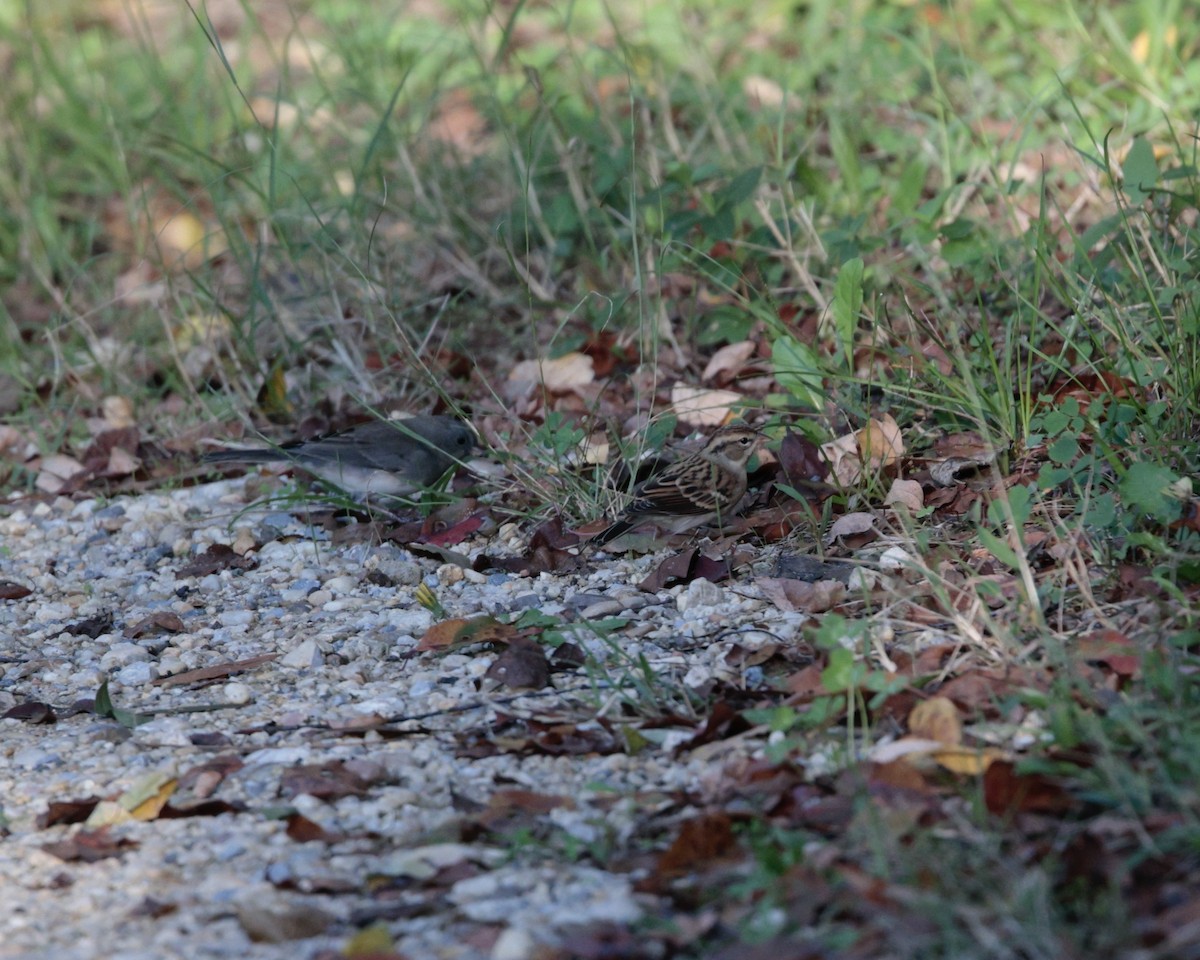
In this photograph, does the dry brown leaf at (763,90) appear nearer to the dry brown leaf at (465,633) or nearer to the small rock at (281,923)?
the dry brown leaf at (465,633)

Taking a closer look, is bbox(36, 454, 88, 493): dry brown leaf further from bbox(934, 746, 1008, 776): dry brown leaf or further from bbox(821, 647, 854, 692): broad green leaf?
bbox(934, 746, 1008, 776): dry brown leaf

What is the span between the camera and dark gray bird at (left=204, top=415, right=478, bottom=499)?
4605mm

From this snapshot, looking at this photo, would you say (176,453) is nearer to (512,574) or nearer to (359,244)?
(359,244)

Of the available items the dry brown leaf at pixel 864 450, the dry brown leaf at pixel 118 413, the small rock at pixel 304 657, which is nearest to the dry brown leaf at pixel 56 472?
the dry brown leaf at pixel 118 413

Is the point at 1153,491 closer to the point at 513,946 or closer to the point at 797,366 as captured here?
the point at 797,366

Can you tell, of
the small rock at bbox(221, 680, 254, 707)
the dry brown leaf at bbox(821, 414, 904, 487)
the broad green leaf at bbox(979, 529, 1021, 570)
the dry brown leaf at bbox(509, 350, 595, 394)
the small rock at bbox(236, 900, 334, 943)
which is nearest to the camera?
the small rock at bbox(236, 900, 334, 943)

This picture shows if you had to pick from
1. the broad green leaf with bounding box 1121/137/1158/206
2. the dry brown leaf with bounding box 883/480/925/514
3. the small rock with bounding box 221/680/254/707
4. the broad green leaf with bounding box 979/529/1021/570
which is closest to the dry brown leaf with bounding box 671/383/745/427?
the dry brown leaf with bounding box 883/480/925/514

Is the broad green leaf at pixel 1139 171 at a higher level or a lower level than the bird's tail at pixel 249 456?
higher

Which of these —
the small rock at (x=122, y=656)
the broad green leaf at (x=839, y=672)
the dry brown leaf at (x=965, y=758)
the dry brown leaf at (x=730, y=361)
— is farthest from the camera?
the dry brown leaf at (x=730, y=361)

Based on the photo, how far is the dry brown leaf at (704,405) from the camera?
4754 millimetres

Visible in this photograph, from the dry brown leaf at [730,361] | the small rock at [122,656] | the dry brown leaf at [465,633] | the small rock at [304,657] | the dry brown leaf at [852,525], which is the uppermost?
the dry brown leaf at [730,361]

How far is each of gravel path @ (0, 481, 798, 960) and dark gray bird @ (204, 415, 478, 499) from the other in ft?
0.84

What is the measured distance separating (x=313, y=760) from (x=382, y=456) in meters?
1.79

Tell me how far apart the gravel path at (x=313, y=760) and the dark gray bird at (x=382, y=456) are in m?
0.26
